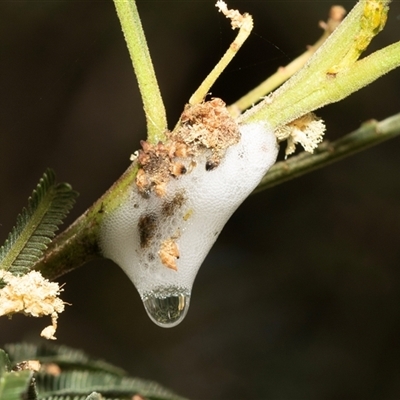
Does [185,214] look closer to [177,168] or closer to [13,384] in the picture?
[177,168]

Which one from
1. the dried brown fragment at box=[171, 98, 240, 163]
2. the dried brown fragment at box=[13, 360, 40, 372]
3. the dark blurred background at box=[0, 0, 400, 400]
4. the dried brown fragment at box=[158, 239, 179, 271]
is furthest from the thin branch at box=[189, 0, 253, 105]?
the dark blurred background at box=[0, 0, 400, 400]

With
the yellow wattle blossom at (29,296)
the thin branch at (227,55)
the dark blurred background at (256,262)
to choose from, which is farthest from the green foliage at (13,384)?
the dark blurred background at (256,262)

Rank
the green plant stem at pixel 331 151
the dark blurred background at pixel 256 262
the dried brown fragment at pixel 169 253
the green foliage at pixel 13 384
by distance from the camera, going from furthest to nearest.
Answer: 1. the dark blurred background at pixel 256 262
2. the green plant stem at pixel 331 151
3. the dried brown fragment at pixel 169 253
4. the green foliage at pixel 13 384

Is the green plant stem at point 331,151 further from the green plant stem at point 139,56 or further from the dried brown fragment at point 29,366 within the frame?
the dried brown fragment at point 29,366

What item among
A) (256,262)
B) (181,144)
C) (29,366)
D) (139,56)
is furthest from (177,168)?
(256,262)

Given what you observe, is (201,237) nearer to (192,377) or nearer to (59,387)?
(59,387)

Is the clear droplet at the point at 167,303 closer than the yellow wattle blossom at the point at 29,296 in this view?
No

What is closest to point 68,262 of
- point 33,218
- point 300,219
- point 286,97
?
point 33,218
